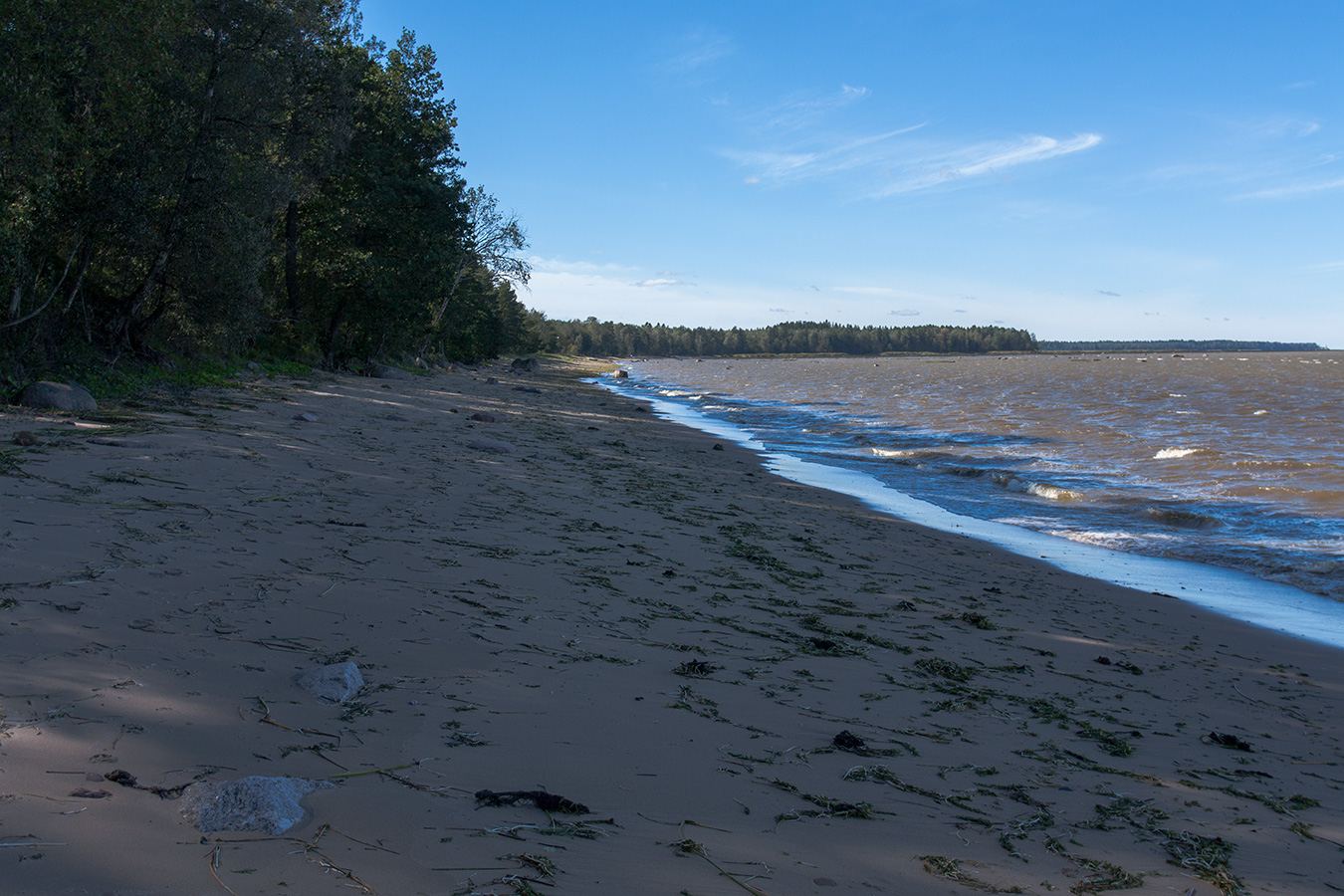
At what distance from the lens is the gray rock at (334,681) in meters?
3.46

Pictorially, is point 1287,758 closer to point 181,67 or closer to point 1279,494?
point 1279,494

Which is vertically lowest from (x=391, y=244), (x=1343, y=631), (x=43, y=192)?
(x=1343, y=631)

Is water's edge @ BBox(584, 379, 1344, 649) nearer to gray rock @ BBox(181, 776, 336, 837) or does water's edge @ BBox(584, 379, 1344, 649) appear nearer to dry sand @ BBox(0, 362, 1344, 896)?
dry sand @ BBox(0, 362, 1344, 896)

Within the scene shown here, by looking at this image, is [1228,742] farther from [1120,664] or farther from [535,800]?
[535,800]

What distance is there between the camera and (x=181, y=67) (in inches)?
555

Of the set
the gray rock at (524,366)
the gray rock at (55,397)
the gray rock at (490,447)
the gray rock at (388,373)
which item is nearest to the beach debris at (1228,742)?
the gray rock at (490,447)

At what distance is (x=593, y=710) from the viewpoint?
3.72m

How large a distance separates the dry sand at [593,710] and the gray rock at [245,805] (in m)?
0.05

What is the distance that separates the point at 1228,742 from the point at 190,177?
16511mm

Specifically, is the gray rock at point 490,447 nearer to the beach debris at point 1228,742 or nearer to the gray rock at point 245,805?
the gray rock at point 245,805

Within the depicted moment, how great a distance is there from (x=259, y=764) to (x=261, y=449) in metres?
7.38

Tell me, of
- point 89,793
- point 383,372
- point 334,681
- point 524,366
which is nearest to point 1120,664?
point 334,681

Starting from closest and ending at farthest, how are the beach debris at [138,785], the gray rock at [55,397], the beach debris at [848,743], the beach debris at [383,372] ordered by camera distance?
1. the beach debris at [138,785]
2. the beach debris at [848,743]
3. the gray rock at [55,397]
4. the beach debris at [383,372]

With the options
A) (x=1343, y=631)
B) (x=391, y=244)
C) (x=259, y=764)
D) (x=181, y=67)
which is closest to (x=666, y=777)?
(x=259, y=764)
